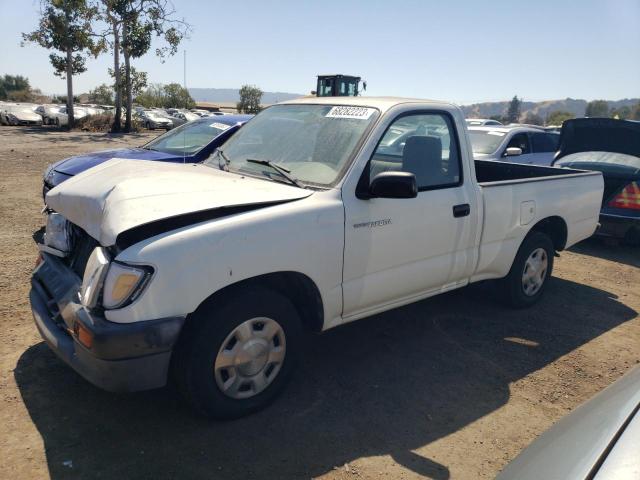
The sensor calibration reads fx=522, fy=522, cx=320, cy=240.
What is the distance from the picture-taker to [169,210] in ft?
9.22

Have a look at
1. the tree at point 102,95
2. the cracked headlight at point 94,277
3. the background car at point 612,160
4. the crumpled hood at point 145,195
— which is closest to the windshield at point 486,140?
the background car at point 612,160

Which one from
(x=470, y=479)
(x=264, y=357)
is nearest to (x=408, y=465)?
(x=470, y=479)

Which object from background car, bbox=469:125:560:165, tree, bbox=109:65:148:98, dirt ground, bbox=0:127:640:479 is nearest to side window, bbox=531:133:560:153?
background car, bbox=469:125:560:165

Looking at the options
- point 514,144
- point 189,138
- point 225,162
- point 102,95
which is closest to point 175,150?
point 189,138

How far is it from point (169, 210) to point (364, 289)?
141cm

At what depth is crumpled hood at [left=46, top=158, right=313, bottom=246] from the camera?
9.17ft

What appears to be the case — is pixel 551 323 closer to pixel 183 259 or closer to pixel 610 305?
pixel 610 305

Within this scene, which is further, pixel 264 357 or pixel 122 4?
pixel 122 4

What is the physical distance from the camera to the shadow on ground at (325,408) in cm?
277

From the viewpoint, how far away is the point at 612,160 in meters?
7.56

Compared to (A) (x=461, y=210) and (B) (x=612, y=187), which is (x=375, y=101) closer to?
(A) (x=461, y=210)

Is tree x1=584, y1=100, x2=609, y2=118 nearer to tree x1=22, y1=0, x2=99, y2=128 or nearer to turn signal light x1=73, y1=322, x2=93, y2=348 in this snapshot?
tree x1=22, y1=0, x2=99, y2=128

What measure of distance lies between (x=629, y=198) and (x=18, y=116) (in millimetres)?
30777

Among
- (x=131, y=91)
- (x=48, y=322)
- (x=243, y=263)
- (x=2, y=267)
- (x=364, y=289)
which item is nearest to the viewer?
(x=243, y=263)
